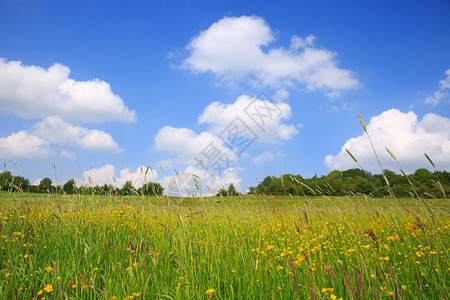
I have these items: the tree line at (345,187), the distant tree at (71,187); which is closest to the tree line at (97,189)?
the distant tree at (71,187)

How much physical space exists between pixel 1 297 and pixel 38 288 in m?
0.29

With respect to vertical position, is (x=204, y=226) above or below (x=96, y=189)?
below

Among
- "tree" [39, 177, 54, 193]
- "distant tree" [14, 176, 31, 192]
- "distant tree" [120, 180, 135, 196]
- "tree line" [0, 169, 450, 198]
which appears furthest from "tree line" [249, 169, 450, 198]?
"tree" [39, 177, 54, 193]

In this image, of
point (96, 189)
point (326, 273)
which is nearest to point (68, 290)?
point (326, 273)

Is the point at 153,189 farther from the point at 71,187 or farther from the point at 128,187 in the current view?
the point at 71,187

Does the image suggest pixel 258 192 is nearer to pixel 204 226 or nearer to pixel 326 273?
pixel 204 226

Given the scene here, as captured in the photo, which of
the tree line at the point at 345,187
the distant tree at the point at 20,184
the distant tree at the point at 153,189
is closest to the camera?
the tree line at the point at 345,187

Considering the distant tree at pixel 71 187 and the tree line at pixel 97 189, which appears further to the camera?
the distant tree at pixel 71 187

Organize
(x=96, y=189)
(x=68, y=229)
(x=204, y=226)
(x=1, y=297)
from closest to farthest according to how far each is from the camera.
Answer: (x=1, y=297)
(x=68, y=229)
(x=204, y=226)
(x=96, y=189)

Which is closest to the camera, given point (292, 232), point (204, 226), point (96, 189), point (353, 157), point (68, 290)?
point (68, 290)

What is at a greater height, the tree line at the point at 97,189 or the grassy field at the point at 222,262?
the tree line at the point at 97,189

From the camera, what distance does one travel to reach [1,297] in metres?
2.23

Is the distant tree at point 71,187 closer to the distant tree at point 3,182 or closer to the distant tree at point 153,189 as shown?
the distant tree at point 3,182

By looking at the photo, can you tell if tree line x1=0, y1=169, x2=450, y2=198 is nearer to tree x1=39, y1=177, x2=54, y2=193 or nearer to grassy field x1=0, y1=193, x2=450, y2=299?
tree x1=39, y1=177, x2=54, y2=193
